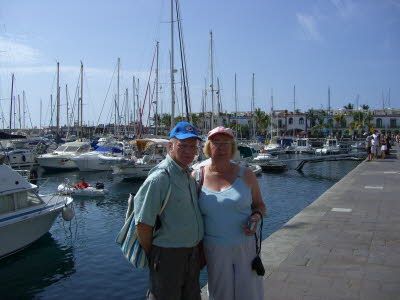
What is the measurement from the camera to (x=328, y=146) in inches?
2028

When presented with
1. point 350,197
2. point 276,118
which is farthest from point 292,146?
point 350,197

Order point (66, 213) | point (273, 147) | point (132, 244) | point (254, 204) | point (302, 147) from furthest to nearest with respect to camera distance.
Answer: point (302, 147) → point (273, 147) → point (66, 213) → point (254, 204) → point (132, 244)

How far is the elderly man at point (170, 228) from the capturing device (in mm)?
2881

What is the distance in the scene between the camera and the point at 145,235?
293 centimetres

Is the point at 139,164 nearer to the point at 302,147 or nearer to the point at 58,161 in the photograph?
the point at 58,161

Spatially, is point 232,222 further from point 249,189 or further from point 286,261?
point 286,261

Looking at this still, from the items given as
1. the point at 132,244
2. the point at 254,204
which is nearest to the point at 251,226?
the point at 254,204

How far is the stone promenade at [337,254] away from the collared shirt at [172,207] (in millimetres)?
1846

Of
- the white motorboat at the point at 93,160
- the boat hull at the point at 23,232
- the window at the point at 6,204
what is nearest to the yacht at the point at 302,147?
the white motorboat at the point at 93,160

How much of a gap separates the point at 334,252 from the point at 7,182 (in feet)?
28.3

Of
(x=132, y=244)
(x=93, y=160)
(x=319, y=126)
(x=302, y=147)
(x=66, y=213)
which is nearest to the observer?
(x=132, y=244)

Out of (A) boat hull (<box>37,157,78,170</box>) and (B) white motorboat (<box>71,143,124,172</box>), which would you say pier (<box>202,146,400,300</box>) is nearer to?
(B) white motorboat (<box>71,143,124,172</box>)

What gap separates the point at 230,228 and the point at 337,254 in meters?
3.36

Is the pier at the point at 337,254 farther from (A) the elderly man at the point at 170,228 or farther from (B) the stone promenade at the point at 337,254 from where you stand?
(A) the elderly man at the point at 170,228
